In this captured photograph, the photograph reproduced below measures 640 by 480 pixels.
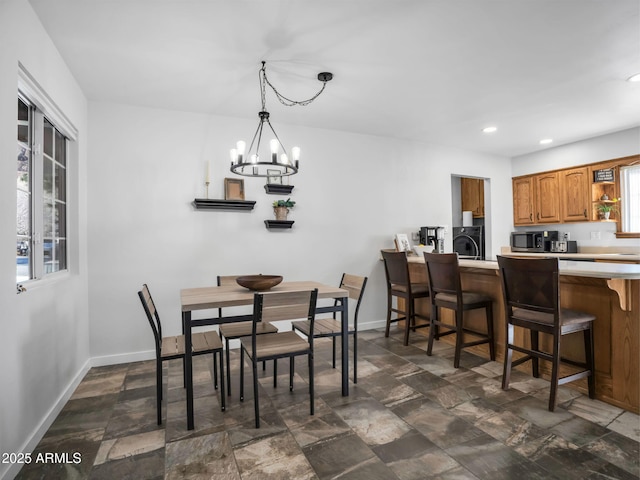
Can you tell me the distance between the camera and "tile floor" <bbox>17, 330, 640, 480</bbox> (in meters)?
1.76

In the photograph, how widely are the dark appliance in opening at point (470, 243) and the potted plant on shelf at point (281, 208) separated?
109 inches

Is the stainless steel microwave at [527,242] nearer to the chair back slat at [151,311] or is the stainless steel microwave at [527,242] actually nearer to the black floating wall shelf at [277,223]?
the black floating wall shelf at [277,223]

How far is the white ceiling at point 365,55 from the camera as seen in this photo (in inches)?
82.7

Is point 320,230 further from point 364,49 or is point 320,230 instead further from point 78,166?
point 78,166

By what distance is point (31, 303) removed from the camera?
203cm

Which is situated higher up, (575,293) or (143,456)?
(575,293)

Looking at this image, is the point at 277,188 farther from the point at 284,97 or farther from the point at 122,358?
the point at 122,358

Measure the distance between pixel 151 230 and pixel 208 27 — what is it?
6.68ft

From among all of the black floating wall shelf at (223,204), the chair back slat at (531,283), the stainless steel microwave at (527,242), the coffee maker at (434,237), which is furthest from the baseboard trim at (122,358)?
the stainless steel microwave at (527,242)

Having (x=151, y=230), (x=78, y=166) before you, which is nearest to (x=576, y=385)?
(x=151, y=230)

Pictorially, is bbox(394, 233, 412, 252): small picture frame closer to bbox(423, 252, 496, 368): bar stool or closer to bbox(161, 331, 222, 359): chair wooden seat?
bbox(423, 252, 496, 368): bar stool

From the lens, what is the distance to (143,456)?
188cm

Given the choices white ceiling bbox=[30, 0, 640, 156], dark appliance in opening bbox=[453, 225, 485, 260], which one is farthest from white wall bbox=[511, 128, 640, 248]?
dark appliance in opening bbox=[453, 225, 485, 260]

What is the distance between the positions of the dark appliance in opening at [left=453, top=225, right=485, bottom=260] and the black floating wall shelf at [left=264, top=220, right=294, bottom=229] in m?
2.75
